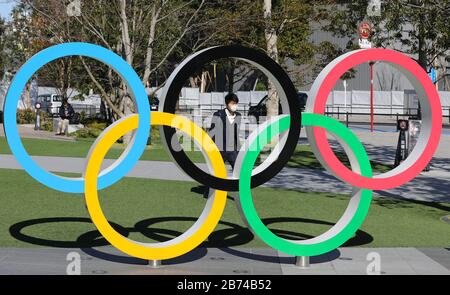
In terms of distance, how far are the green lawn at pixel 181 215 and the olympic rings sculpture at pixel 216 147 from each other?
1445 millimetres

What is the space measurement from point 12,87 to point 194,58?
2045 millimetres

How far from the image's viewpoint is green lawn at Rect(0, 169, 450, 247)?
10461 mm

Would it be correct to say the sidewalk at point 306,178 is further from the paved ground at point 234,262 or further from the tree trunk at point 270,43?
the tree trunk at point 270,43

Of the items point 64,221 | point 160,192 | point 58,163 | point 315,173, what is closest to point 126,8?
point 58,163

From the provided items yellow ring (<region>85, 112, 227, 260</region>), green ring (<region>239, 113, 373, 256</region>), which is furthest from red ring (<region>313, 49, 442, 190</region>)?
yellow ring (<region>85, 112, 227, 260</region>)

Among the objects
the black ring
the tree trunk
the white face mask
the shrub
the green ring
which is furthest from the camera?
the shrub

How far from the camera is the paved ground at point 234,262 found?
8.45m

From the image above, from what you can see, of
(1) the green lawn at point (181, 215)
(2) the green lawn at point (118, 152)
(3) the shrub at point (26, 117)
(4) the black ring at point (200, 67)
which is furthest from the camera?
(3) the shrub at point (26, 117)

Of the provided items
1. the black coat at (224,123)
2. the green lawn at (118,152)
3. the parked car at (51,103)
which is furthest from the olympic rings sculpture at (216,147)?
the parked car at (51,103)

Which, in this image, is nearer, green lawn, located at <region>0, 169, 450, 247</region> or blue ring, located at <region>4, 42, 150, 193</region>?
blue ring, located at <region>4, 42, 150, 193</region>

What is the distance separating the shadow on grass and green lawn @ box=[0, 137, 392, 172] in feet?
28.1

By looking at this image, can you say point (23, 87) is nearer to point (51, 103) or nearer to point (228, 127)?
point (228, 127)

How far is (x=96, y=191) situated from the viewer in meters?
8.48

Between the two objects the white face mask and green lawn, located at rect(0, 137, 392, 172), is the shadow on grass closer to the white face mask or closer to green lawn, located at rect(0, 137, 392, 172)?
the white face mask
